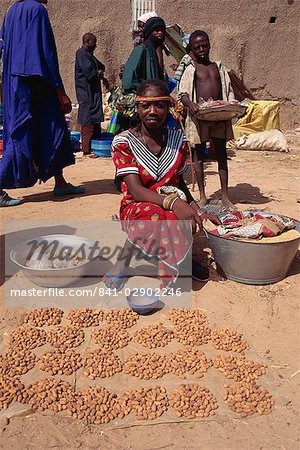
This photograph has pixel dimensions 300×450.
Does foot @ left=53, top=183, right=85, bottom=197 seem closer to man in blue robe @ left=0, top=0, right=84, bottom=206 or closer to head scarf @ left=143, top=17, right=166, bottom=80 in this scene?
man in blue robe @ left=0, top=0, right=84, bottom=206

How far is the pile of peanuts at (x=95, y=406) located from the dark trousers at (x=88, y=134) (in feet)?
19.1

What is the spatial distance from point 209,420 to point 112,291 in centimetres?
125

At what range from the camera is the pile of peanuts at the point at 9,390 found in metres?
2.13

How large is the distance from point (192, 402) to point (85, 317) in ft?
3.05

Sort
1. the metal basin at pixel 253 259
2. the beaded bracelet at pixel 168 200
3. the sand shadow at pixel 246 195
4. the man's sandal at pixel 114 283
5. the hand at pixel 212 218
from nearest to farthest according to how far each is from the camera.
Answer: the beaded bracelet at pixel 168 200 → the metal basin at pixel 253 259 → the man's sandal at pixel 114 283 → the hand at pixel 212 218 → the sand shadow at pixel 246 195

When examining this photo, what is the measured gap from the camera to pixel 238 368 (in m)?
2.40

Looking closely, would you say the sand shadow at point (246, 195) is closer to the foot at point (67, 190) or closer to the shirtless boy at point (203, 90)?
the shirtless boy at point (203, 90)

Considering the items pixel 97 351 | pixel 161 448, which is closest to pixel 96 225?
pixel 97 351

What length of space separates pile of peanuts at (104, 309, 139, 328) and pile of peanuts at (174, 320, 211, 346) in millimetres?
276

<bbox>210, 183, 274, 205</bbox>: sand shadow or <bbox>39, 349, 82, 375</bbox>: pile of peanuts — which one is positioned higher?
<bbox>39, 349, 82, 375</bbox>: pile of peanuts

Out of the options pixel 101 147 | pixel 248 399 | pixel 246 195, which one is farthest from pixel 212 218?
pixel 101 147

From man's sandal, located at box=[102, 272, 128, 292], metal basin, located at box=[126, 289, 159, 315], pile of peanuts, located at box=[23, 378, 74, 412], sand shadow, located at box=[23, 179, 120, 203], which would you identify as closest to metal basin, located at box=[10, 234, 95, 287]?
man's sandal, located at box=[102, 272, 128, 292]

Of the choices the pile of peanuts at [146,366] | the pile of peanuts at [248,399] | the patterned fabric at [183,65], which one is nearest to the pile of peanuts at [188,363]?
the pile of peanuts at [146,366]

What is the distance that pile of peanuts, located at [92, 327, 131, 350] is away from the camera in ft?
8.47
